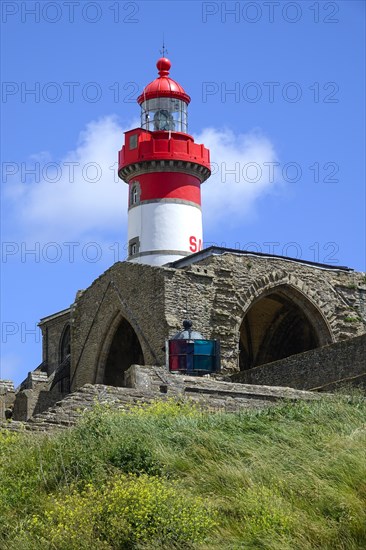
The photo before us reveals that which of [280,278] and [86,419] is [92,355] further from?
[86,419]

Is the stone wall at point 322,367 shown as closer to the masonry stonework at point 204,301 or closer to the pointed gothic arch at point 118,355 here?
the masonry stonework at point 204,301

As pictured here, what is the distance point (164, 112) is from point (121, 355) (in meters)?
14.6

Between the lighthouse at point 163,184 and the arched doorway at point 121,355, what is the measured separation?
27.2 ft

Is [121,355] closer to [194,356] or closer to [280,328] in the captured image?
[280,328]

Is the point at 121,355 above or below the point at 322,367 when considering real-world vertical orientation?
above

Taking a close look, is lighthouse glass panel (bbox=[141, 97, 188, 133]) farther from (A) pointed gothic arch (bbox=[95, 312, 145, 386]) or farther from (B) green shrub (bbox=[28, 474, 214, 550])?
(B) green shrub (bbox=[28, 474, 214, 550])

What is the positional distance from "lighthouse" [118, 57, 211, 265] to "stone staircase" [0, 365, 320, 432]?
23717 millimetres

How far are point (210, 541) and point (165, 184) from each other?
34.7m

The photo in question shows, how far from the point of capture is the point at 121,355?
3750cm

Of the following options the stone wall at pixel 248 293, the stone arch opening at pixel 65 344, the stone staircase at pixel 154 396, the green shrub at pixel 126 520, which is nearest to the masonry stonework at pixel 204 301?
the stone wall at pixel 248 293

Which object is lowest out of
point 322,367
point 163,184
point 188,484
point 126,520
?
point 126,520

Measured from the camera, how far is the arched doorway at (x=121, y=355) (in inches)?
1467

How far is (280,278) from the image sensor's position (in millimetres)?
35469

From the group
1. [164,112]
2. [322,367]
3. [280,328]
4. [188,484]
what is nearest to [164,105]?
[164,112]
